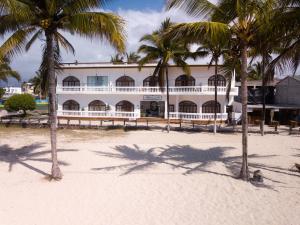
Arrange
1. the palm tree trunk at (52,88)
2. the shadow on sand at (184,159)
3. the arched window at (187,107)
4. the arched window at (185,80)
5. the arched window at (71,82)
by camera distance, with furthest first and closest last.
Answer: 1. the arched window at (71,82)
2. the arched window at (187,107)
3. the arched window at (185,80)
4. the shadow on sand at (184,159)
5. the palm tree trunk at (52,88)

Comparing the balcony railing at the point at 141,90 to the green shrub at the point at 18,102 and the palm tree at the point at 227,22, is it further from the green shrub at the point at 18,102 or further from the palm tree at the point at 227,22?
the palm tree at the point at 227,22

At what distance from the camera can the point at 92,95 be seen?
3753 centimetres

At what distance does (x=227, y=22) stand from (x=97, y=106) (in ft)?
92.3

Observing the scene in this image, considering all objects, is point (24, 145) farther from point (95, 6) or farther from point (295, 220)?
point (295, 220)

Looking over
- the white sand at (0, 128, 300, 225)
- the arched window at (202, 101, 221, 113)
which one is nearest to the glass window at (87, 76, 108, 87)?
the arched window at (202, 101, 221, 113)

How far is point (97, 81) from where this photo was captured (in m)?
37.6

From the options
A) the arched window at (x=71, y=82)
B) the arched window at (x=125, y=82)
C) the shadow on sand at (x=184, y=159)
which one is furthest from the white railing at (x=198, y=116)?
the shadow on sand at (x=184, y=159)

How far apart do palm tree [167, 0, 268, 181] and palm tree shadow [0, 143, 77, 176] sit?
7.72 m

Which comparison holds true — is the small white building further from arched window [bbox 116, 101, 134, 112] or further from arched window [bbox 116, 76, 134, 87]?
arched window [bbox 116, 101, 134, 112]

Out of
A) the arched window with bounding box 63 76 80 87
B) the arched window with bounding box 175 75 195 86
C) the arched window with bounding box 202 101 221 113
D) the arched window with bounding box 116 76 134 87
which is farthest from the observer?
the arched window with bounding box 63 76 80 87

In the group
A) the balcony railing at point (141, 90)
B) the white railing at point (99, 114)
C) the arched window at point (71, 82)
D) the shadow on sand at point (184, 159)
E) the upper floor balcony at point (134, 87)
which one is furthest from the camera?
the arched window at point (71, 82)

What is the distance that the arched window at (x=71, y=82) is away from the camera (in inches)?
1510

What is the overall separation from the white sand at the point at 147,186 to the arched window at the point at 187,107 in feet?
52.5

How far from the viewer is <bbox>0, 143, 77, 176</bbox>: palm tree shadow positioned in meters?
14.3
